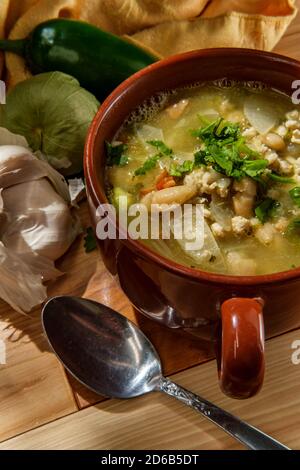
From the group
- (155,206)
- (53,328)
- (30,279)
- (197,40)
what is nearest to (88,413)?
(53,328)

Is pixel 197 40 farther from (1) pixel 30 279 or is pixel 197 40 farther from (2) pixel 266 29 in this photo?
(1) pixel 30 279

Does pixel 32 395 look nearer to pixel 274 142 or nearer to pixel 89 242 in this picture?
pixel 89 242

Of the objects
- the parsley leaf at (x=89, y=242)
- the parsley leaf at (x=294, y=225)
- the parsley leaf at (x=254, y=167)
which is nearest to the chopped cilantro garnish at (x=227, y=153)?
the parsley leaf at (x=254, y=167)

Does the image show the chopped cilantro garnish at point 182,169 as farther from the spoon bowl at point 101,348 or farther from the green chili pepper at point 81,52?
the green chili pepper at point 81,52

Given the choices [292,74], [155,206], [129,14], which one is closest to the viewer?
[155,206]

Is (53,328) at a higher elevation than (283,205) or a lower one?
lower

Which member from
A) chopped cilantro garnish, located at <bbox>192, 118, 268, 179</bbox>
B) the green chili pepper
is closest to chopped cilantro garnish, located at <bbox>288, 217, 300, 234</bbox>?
chopped cilantro garnish, located at <bbox>192, 118, 268, 179</bbox>

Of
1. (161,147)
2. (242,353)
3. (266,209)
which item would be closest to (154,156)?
(161,147)

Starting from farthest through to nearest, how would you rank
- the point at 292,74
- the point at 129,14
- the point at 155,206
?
the point at 129,14 < the point at 292,74 < the point at 155,206
